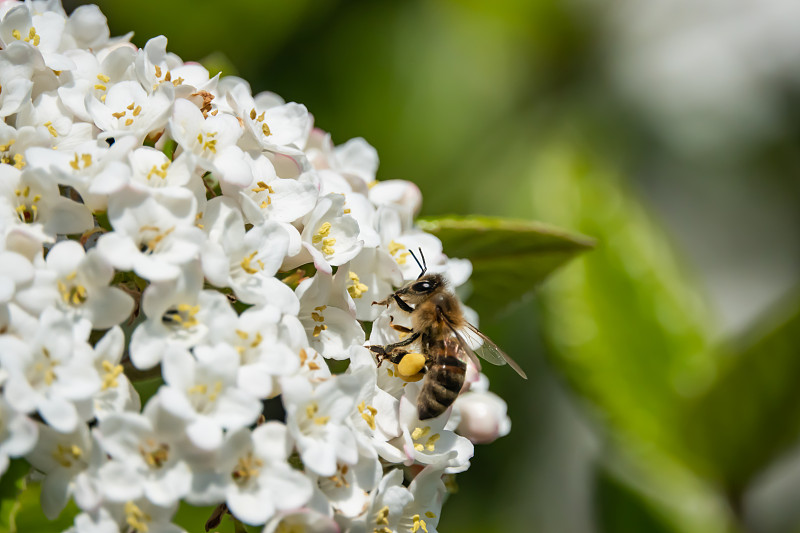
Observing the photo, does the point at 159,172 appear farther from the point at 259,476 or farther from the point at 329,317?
the point at 259,476

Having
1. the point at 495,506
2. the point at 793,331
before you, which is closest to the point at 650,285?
the point at 793,331

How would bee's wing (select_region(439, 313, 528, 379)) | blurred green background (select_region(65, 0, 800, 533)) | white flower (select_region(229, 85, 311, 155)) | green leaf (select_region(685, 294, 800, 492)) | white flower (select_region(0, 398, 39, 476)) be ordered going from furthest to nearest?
1. blurred green background (select_region(65, 0, 800, 533))
2. green leaf (select_region(685, 294, 800, 492))
3. bee's wing (select_region(439, 313, 528, 379))
4. white flower (select_region(229, 85, 311, 155))
5. white flower (select_region(0, 398, 39, 476))

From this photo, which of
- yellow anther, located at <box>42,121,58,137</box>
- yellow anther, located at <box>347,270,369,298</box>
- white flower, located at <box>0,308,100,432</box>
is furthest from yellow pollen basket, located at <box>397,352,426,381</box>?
yellow anther, located at <box>42,121,58,137</box>

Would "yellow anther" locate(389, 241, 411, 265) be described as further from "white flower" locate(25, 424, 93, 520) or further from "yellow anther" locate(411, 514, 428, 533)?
"white flower" locate(25, 424, 93, 520)

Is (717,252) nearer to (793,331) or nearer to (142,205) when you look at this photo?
(793,331)

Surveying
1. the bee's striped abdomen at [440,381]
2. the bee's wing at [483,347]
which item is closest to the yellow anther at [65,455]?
the bee's striped abdomen at [440,381]

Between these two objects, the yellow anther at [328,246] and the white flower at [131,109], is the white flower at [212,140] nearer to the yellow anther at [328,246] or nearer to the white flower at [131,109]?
the white flower at [131,109]

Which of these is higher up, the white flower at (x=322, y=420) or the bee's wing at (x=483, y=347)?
the bee's wing at (x=483, y=347)
